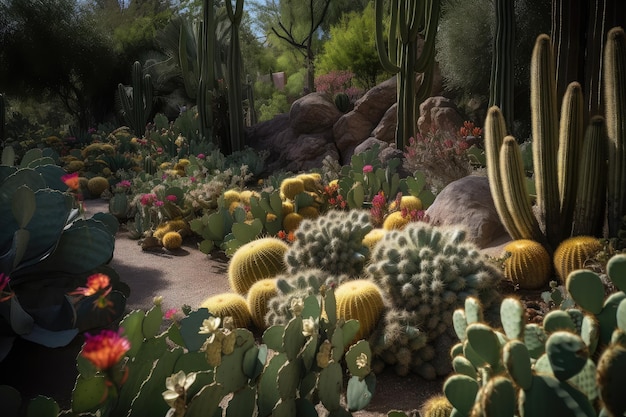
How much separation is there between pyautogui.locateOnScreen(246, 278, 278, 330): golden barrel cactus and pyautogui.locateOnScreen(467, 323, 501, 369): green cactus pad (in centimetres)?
203

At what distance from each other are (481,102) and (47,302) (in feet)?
34.2

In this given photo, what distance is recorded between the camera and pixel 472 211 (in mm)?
4152

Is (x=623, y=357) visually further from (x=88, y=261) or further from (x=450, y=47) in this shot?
(x=450, y=47)

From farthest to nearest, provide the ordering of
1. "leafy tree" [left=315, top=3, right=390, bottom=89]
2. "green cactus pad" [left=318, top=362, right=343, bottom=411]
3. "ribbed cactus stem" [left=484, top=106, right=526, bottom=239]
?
"leafy tree" [left=315, top=3, right=390, bottom=89], "ribbed cactus stem" [left=484, top=106, right=526, bottom=239], "green cactus pad" [left=318, top=362, right=343, bottom=411]

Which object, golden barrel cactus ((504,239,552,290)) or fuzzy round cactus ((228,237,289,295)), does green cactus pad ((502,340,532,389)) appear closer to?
golden barrel cactus ((504,239,552,290))

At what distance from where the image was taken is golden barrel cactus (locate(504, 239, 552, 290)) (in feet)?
11.6

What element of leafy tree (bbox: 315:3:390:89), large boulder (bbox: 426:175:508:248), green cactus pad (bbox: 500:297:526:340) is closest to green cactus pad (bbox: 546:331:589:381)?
green cactus pad (bbox: 500:297:526:340)

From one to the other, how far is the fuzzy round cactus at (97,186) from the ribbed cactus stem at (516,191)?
614 cm

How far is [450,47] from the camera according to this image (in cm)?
1160

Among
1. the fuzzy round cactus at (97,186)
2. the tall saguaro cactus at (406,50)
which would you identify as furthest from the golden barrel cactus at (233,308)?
the fuzzy round cactus at (97,186)

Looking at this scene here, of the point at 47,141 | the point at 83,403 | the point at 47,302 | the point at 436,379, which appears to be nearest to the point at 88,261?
the point at 47,302

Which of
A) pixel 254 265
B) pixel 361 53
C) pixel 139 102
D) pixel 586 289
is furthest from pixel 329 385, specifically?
pixel 361 53

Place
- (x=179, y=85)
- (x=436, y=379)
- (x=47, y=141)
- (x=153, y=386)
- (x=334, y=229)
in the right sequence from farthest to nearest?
(x=179, y=85) → (x=47, y=141) → (x=334, y=229) → (x=436, y=379) → (x=153, y=386)

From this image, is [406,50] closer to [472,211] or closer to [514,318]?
[472,211]
